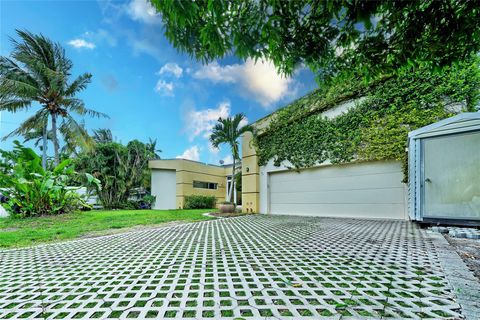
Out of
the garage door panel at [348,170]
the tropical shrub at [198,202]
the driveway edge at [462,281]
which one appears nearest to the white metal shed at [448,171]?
the garage door panel at [348,170]

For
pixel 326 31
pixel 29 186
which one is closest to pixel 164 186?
pixel 29 186

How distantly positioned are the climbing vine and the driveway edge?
4.02 meters

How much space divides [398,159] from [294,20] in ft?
20.2

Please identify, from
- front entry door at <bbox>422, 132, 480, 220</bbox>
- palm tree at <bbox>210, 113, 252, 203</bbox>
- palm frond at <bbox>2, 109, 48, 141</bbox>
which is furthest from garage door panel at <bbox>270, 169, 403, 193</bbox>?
palm frond at <bbox>2, 109, 48, 141</bbox>

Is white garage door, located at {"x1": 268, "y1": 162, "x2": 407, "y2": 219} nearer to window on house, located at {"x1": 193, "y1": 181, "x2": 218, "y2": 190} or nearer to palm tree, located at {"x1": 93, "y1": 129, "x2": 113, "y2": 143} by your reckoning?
window on house, located at {"x1": 193, "y1": 181, "x2": 218, "y2": 190}

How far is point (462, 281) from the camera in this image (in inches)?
78.5

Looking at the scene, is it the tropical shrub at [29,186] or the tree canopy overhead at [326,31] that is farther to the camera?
the tropical shrub at [29,186]

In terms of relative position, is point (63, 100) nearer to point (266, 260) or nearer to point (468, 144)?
point (266, 260)

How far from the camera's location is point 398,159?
6.55m

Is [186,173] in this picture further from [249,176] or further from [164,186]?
[249,176]

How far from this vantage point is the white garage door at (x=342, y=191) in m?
6.74

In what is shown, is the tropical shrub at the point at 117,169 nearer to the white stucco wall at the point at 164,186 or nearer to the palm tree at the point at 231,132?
the white stucco wall at the point at 164,186

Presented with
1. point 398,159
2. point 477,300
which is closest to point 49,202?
point 477,300

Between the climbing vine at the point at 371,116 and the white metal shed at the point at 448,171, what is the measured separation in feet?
4.29
